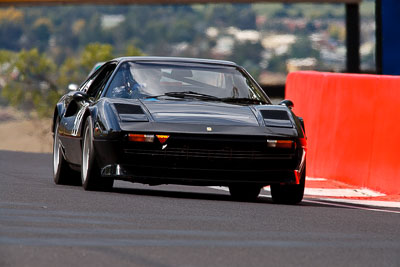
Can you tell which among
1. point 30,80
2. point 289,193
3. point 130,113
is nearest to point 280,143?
point 289,193

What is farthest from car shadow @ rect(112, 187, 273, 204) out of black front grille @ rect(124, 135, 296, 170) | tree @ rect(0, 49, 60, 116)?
tree @ rect(0, 49, 60, 116)

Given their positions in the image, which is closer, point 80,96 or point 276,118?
point 276,118

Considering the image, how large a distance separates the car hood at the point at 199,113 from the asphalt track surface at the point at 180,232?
71 cm

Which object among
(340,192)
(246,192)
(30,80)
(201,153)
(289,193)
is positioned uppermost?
(201,153)

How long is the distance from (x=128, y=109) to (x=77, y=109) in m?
1.58

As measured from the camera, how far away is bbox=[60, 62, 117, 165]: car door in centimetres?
1082

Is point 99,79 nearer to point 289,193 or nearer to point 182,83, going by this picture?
point 182,83

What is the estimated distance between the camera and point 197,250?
6.41 meters

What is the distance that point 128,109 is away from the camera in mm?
9875

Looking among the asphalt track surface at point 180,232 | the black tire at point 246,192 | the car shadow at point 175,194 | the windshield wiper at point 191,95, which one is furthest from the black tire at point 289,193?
the windshield wiper at point 191,95

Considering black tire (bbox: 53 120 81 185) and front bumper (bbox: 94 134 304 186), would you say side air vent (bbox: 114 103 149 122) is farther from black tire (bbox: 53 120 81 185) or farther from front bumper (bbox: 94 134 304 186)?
black tire (bbox: 53 120 81 185)

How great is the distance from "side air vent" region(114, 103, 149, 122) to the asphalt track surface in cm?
68

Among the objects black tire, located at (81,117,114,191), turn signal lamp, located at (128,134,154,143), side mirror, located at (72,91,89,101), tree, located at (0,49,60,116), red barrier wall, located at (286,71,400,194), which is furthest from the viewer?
tree, located at (0,49,60,116)

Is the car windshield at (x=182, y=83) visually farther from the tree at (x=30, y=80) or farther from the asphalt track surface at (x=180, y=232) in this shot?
the tree at (x=30, y=80)
